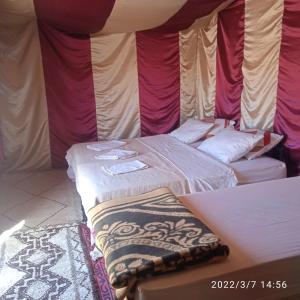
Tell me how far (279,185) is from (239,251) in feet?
2.71

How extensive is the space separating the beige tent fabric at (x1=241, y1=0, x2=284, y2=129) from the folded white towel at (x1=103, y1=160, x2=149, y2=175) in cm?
132

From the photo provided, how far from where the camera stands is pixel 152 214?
1.49 meters

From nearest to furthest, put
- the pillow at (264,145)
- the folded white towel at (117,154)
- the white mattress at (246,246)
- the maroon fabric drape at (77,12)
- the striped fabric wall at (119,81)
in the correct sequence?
1. the white mattress at (246,246)
2. the maroon fabric drape at (77,12)
3. the pillow at (264,145)
4. the folded white towel at (117,154)
5. the striped fabric wall at (119,81)

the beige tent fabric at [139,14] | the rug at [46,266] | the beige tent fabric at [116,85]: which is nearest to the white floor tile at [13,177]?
the beige tent fabric at [116,85]

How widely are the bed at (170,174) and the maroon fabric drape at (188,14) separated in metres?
1.37

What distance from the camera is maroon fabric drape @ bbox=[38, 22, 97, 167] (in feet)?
12.5

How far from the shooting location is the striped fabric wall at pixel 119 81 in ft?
11.1

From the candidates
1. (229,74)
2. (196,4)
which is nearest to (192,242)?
(196,4)

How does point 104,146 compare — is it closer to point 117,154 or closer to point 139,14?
point 117,154

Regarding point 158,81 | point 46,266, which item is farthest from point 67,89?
point 46,266

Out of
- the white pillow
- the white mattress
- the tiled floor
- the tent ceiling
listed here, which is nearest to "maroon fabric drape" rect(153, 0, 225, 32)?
the tent ceiling

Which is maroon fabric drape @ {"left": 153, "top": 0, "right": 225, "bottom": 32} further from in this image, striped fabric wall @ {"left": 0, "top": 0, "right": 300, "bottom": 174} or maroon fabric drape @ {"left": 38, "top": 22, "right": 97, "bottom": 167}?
maroon fabric drape @ {"left": 38, "top": 22, "right": 97, "bottom": 167}

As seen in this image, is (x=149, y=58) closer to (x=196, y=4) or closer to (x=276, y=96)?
(x=196, y=4)

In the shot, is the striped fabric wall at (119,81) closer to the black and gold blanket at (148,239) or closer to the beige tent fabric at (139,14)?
the beige tent fabric at (139,14)
